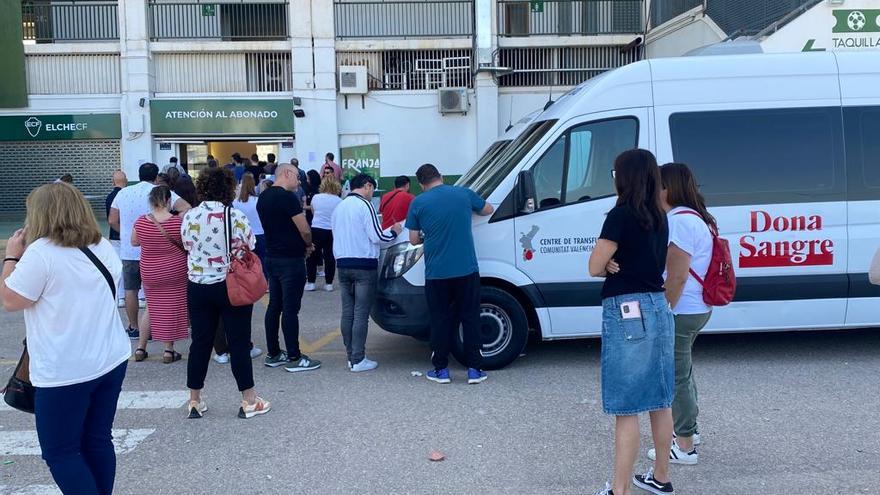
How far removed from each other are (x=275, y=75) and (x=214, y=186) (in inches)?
635

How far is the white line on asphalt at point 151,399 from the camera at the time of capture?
6102 millimetres

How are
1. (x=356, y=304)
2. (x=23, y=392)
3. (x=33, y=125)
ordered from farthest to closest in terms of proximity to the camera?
(x=33, y=125) < (x=356, y=304) < (x=23, y=392)

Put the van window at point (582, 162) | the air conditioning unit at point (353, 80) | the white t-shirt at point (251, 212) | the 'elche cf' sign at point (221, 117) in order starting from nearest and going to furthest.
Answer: the van window at point (582, 162)
the white t-shirt at point (251, 212)
the 'elche cf' sign at point (221, 117)
the air conditioning unit at point (353, 80)

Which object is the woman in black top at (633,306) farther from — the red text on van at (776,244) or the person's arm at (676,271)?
the red text on van at (776,244)

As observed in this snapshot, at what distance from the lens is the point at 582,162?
6645mm

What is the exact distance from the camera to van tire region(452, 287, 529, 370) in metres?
6.73

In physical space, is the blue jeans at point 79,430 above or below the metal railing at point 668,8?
below

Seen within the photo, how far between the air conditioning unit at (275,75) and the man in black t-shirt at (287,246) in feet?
48.6

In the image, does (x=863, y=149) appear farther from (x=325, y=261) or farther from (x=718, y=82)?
(x=325, y=261)

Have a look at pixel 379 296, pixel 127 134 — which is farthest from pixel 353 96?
pixel 379 296

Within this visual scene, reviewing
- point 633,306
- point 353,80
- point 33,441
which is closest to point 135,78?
point 353,80

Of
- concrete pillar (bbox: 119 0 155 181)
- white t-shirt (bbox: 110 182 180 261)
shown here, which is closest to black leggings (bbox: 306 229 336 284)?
white t-shirt (bbox: 110 182 180 261)

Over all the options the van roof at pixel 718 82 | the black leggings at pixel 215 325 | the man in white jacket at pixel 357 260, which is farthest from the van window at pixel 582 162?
the black leggings at pixel 215 325

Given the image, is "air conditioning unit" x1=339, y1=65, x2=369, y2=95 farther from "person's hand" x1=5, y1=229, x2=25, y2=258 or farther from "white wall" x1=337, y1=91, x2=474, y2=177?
"person's hand" x1=5, y1=229, x2=25, y2=258
